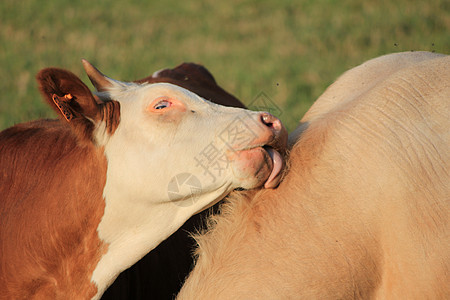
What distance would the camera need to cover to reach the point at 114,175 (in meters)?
3.03

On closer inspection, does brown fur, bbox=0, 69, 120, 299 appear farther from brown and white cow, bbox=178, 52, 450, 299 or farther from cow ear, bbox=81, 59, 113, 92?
brown and white cow, bbox=178, 52, 450, 299

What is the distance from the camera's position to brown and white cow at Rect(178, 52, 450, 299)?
2.62 m

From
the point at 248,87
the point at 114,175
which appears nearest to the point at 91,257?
the point at 114,175

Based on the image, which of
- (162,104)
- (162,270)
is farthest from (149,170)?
(162,270)

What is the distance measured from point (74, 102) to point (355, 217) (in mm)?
1565

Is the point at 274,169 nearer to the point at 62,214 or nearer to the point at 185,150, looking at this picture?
the point at 185,150

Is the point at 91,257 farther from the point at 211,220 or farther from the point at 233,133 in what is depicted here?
the point at 233,133

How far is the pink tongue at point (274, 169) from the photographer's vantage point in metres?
2.92

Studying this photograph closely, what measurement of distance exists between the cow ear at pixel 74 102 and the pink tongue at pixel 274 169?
0.86 m

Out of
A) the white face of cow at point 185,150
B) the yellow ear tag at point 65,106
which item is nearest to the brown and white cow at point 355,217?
the white face of cow at point 185,150

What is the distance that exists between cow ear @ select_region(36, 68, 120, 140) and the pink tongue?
86 cm

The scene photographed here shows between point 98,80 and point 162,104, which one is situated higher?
point 98,80

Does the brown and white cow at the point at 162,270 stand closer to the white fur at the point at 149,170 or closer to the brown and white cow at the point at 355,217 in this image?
the white fur at the point at 149,170

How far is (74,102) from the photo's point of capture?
308 centimetres
